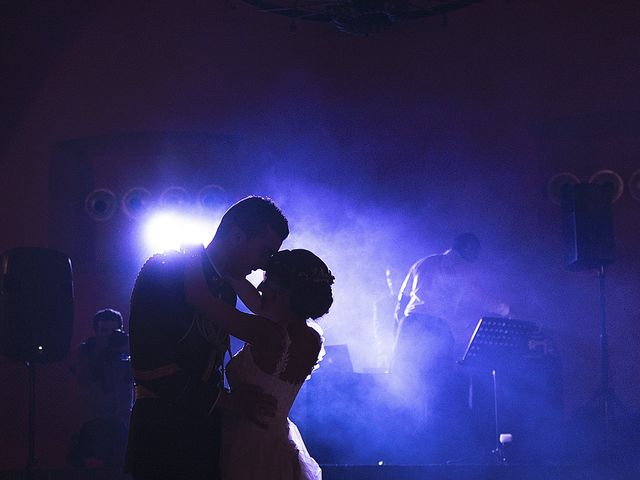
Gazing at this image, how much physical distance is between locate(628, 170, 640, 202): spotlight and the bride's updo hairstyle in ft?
21.2

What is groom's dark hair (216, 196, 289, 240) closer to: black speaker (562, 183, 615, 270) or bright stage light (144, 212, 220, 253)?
black speaker (562, 183, 615, 270)

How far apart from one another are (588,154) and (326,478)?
208 inches

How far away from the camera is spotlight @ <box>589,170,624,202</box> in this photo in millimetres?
8672

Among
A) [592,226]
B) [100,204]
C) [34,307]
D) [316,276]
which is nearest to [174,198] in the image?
[100,204]

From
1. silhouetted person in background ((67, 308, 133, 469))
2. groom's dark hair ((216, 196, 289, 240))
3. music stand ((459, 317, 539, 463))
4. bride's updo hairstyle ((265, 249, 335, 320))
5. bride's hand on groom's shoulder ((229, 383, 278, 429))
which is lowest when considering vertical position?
silhouetted person in background ((67, 308, 133, 469))

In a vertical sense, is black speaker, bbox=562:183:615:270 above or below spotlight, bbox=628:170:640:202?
below

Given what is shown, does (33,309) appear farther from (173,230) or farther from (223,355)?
(173,230)

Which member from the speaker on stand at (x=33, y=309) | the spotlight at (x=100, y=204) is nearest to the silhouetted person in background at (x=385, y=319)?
the spotlight at (x=100, y=204)

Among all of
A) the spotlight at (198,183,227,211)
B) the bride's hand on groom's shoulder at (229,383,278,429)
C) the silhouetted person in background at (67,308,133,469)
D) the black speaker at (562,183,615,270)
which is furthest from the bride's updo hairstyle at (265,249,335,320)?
the spotlight at (198,183,227,211)

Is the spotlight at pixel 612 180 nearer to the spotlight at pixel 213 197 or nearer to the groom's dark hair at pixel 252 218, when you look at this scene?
the spotlight at pixel 213 197

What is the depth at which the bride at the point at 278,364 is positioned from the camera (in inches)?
111

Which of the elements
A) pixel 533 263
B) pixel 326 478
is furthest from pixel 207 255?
pixel 533 263

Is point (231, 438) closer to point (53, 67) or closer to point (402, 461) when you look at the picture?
point (402, 461)

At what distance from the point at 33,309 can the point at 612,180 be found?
19.6ft
